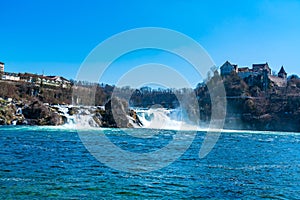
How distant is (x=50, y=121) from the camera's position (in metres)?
61.2

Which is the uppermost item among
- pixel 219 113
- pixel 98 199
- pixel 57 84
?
pixel 57 84

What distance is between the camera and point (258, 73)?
12069 centimetres

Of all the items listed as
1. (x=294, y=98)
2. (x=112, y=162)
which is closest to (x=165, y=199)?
(x=112, y=162)

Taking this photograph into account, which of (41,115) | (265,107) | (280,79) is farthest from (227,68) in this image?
(41,115)

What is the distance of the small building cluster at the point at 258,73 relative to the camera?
116062 mm

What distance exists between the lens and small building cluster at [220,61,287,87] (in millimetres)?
116062

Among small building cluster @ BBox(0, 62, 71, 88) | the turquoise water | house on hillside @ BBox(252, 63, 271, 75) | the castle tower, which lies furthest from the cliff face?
the turquoise water

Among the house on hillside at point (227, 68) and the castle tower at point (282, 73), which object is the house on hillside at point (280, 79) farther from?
the house on hillside at point (227, 68)

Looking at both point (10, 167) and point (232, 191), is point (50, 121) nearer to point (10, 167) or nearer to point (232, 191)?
point (10, 167)

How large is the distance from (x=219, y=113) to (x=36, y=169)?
91561 mm

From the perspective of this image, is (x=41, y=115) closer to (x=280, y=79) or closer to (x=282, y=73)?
(x=280, y=79)

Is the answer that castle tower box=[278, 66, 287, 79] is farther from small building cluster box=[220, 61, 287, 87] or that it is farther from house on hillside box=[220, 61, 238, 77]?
house on hillside box=[220, 61, 238, 77]

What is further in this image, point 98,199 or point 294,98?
point 294,98

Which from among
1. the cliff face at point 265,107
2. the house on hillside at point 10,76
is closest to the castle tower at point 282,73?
the cliff face at point 265,107
